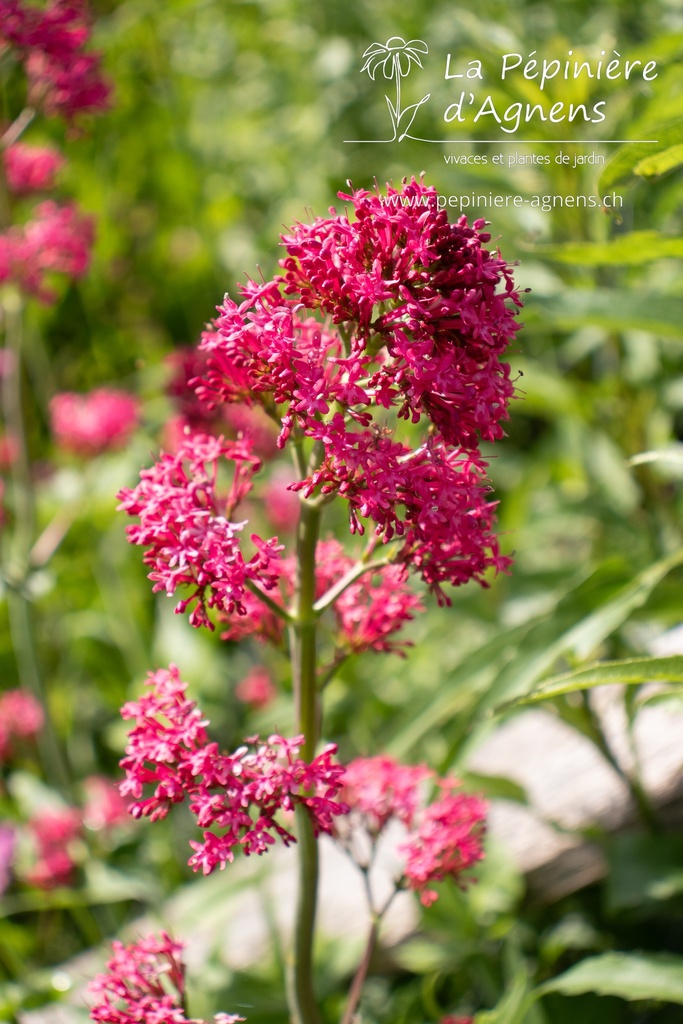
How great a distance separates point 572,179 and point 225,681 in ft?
7.81

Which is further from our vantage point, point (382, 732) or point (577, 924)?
point (382, 732)

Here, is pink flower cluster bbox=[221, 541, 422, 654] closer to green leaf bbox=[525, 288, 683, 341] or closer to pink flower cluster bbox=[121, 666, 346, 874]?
pink flower cluster bbox=[121, 666, 346, 874]

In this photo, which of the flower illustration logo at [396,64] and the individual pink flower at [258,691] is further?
the individual pink flower at [258,691]

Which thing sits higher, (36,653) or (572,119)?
(572,119)

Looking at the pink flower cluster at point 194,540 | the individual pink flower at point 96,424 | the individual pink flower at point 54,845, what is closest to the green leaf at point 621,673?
the pink flower cluster at point 194,540

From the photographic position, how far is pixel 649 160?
62.0 inches

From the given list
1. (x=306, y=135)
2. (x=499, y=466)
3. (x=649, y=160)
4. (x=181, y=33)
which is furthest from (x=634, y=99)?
(x=181, y=33)

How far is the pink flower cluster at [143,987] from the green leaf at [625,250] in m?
1.47

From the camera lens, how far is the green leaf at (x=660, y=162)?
1.57 meters

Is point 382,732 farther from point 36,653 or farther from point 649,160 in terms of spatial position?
point 649,160

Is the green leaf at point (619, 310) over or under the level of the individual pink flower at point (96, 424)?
under

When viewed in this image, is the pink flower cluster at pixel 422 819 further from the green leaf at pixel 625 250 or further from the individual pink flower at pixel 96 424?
the individual pink flower at pixel 96 424

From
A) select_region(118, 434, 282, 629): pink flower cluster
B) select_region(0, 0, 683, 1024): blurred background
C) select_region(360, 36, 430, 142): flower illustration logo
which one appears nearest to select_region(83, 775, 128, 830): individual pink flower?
select_region(0, 0, 683, 1024): blurred background

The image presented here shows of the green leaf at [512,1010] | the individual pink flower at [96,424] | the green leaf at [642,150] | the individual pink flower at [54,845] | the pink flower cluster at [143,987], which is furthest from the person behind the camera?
the individual pink flower at [96,424]
